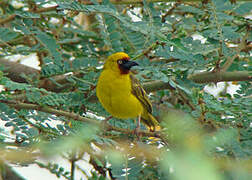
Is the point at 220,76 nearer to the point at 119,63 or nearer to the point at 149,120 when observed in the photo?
the point at 119,63

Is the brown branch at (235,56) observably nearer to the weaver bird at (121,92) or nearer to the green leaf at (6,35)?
the weaver bird at (121,92)

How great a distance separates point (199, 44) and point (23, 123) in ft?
3.21

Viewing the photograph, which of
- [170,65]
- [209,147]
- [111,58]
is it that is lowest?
[111,58]

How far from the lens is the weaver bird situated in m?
2.53

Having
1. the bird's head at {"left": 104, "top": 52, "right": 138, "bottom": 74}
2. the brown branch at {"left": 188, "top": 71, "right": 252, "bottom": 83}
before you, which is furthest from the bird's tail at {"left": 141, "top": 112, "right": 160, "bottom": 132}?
the brown branch at {"left": 188, "top": 71, "right": 252, "bottom": 83}

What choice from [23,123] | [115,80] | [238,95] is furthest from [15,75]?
[238,95]

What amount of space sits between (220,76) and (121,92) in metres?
0.96

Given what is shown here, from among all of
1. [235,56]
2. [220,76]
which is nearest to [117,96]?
[220,76]

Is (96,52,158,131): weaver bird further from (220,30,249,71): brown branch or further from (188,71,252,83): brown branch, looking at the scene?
(220,30,249,71): brown branch

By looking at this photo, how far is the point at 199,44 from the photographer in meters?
1.92

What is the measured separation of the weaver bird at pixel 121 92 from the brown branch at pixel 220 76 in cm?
54

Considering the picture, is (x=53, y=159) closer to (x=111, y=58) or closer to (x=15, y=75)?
(x=111, y=58)

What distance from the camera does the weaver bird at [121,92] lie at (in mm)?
2530

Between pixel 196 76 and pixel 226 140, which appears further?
pixel 196 76
